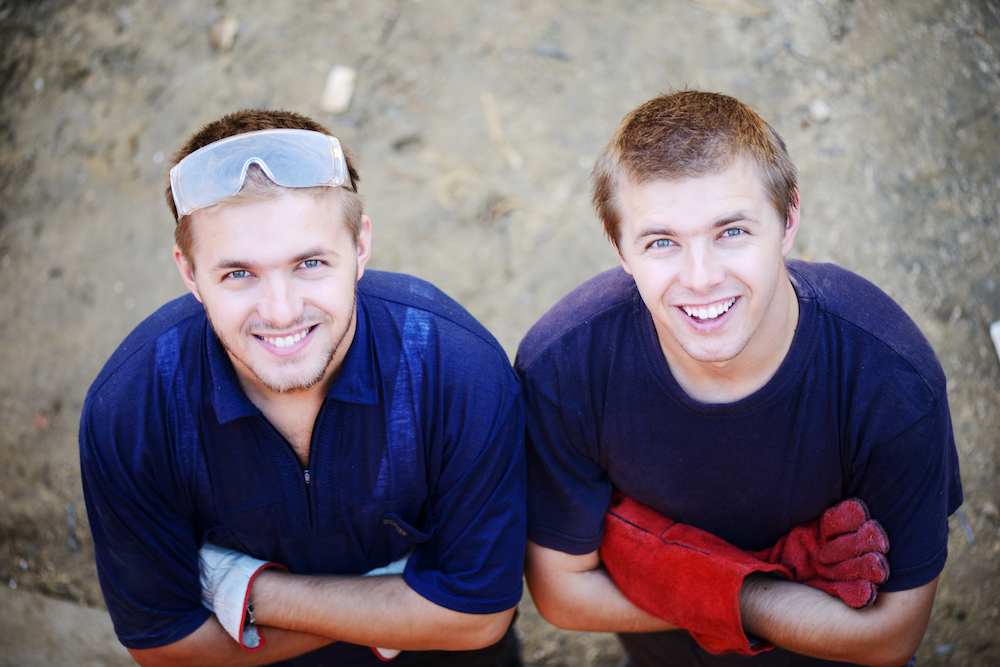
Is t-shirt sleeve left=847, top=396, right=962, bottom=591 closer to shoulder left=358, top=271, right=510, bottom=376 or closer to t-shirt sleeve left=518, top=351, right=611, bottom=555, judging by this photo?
t-shirt sleeve left=518, top=351, right=611, bottom=555

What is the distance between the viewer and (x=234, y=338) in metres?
2.24

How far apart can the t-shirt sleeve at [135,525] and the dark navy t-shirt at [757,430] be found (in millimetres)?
1120

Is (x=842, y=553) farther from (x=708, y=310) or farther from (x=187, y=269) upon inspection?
(x=187, y=269)

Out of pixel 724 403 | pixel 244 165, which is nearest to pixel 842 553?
pixel 724 403

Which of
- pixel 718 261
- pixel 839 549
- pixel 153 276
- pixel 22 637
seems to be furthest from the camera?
pixel 153 276

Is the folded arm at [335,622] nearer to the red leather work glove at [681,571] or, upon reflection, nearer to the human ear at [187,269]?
the red leather work glove at [681,571]

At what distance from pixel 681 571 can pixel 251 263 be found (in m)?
1.60

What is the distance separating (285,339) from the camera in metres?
2.26

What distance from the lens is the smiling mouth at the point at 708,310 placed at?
7.16 ft

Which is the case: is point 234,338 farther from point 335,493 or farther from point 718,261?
point 718,261

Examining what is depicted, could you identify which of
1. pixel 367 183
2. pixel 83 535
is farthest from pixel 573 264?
pixel 83 535

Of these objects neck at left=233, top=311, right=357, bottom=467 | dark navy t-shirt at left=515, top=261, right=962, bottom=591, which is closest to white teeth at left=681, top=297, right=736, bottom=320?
dark navy t-shirt at left=515, top=261, right=962, bottom=591

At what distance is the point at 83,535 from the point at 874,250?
173 inches

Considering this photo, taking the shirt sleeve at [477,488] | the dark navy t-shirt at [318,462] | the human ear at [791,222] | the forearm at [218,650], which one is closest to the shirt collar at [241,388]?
the dark navy t-shirt at [318,462]
